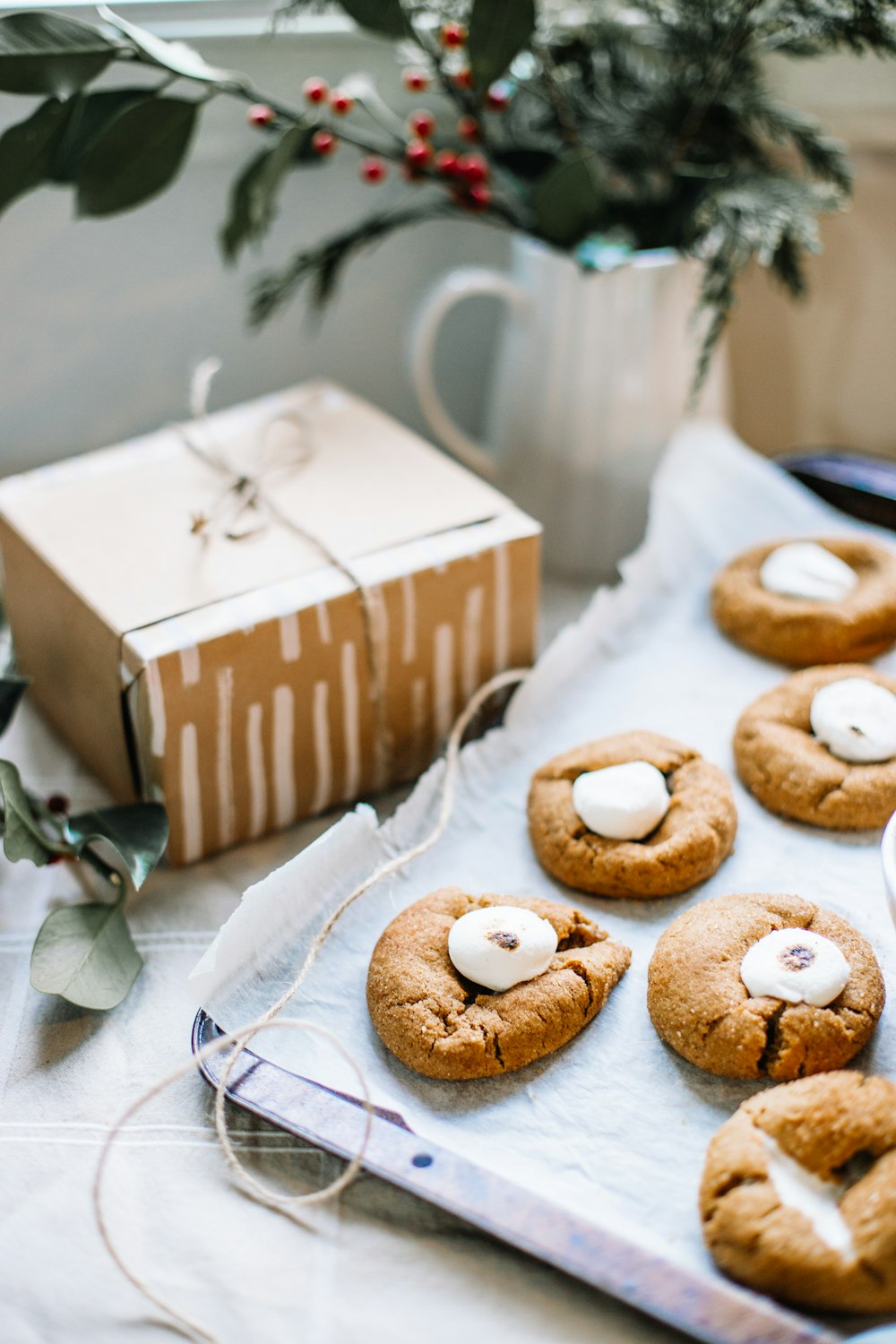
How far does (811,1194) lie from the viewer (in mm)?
538

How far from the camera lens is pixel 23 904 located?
30.3 inches

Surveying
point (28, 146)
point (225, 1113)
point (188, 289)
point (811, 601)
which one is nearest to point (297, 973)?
point (225, 1113)

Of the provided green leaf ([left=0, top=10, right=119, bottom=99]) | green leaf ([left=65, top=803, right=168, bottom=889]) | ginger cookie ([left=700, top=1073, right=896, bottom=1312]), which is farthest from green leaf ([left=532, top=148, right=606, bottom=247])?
ginger cookie ([left=700, top=1073, right=896, bottom=1312])

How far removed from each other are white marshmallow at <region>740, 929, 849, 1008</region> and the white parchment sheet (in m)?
0.04

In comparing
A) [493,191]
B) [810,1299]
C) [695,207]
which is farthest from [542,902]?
[493,191]

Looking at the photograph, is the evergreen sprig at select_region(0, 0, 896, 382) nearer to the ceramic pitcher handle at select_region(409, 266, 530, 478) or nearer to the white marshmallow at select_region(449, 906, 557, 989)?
the ceramic pitcher handle at select_region(409, 266, 530, 478)

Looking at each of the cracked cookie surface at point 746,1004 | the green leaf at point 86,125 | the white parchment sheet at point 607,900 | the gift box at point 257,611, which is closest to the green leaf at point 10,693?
the gift box at point 257,611

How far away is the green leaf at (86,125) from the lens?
859 millimetres

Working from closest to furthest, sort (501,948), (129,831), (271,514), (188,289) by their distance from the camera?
(501,948) → (129,831) → (271,514) → (188,289)

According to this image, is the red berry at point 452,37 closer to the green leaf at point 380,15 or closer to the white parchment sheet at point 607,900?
the green leaf at point 380,15

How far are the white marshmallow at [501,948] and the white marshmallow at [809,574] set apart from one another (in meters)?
0.39

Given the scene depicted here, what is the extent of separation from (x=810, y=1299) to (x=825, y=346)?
37.1 inches

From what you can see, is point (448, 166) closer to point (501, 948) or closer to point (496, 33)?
point (496, 33)

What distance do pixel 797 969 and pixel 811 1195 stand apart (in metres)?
0.12
